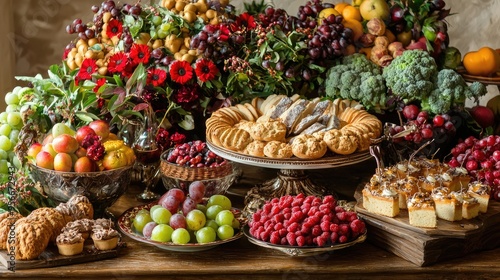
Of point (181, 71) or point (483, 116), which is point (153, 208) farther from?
point (483, 116)

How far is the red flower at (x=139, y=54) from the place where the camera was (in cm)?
281

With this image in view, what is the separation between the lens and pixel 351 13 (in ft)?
9.66

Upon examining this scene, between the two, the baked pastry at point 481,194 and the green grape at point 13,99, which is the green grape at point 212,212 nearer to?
the baked pastry at point 481,194

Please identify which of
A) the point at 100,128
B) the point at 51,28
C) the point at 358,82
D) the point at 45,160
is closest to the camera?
the point at 45,160

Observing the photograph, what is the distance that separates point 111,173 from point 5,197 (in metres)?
0.34

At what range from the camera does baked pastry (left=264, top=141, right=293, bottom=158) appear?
2.36m

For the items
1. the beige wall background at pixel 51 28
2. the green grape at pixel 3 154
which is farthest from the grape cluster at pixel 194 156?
the beige wall background at pixel 51 28

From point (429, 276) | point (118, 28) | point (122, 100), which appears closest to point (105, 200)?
point (122, 100)

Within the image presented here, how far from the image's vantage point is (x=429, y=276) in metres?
2.13

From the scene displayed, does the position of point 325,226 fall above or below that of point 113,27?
below

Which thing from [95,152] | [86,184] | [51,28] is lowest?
[86,184]

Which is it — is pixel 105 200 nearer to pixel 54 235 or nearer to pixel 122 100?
pixel 54 235

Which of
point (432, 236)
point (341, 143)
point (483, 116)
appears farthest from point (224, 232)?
point (483, 116)

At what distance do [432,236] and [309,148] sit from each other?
0.48 meters
